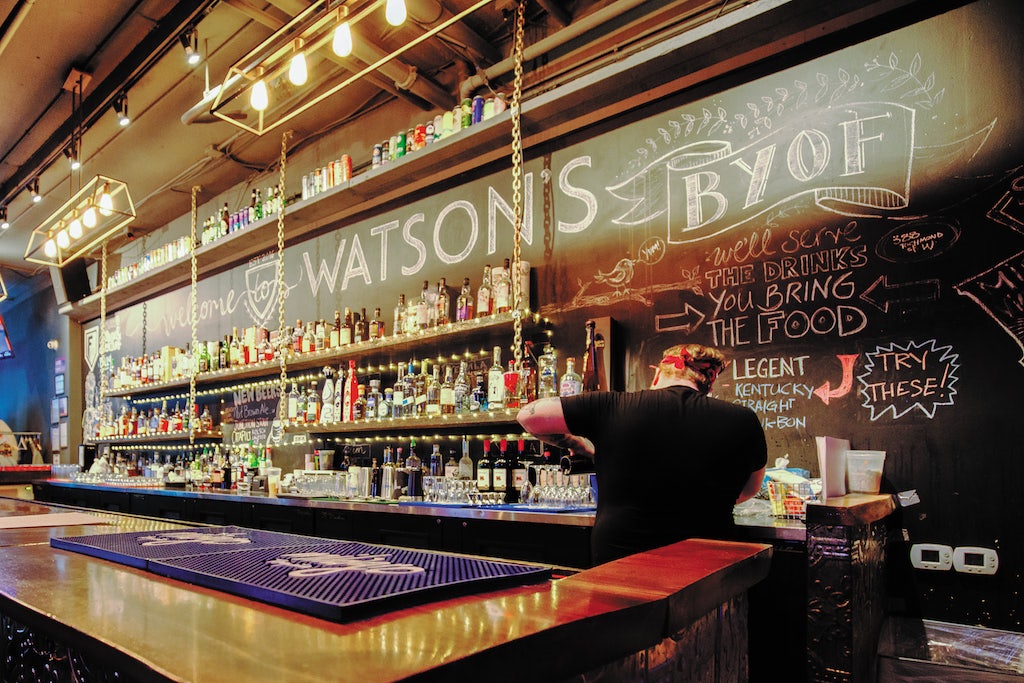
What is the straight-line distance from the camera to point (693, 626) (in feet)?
3.82

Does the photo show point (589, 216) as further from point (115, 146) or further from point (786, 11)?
point (115, 146)

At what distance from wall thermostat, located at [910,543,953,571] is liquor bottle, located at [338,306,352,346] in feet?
11.6

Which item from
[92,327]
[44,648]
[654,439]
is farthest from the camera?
[92,327]

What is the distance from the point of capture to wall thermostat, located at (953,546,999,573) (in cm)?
252

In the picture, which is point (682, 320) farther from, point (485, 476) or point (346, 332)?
point (346, 332)

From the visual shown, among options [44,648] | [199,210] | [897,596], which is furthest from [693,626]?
[199,210]

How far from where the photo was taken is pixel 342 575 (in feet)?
3.60

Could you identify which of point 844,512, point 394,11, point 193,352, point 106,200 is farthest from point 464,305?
point 193,352

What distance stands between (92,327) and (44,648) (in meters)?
9.13

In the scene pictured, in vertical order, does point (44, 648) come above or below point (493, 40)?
below

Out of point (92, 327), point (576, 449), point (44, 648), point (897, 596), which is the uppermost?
point (92, 327)

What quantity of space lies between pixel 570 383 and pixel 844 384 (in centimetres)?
125

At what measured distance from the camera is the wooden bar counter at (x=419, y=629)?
658mm

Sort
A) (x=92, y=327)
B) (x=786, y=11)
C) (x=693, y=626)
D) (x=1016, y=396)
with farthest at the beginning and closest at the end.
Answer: (x=92, y=327)
(x=786, y=11)
(x=1016, y=396)
(x=693, y=626)
